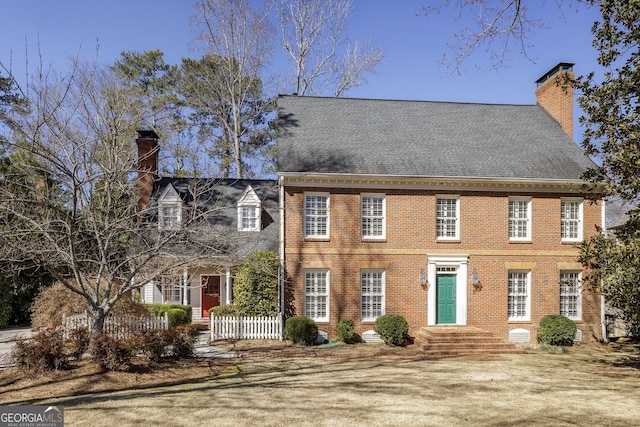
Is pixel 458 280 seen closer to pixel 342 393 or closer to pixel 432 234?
pixel 432 234

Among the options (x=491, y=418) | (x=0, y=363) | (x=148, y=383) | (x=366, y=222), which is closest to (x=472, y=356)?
(x=366, y=222)

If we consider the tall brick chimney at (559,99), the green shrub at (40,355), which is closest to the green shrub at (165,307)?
the green shrub at (40,355)

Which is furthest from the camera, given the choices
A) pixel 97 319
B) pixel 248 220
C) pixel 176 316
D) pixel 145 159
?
pixel 248 220

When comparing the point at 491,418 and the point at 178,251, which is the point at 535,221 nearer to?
the point at 491,418

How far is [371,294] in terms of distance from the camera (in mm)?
19297

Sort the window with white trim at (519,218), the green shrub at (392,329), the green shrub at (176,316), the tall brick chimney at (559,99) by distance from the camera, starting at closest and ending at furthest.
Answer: the green shrub at (392,329) → the window with white trim at (519,218) → the green shrub at (176,316) → the tall brick chimney at (559,99)

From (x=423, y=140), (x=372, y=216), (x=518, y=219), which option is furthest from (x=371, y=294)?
(x=423, y=140)

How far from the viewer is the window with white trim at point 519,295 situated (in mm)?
19859

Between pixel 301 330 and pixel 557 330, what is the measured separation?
393 inches

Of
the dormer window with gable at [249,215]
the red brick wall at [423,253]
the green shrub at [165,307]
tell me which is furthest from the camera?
the dormer window with gable at [249,215]

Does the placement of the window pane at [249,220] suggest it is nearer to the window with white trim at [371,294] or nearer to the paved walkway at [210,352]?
the paved walkway at [210,352]

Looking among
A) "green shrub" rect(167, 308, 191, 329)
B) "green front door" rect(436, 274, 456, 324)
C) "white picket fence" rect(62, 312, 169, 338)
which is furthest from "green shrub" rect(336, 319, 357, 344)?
"green shrub" rect(167, 308, 191, 329)

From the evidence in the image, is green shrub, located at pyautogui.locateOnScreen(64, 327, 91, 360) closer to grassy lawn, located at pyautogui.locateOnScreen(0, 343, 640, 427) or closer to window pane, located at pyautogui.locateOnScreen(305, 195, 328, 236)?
grassy lawn, located at pyautogui.locateOnScreen(0, 343, 640, 427)

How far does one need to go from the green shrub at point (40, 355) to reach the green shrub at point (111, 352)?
2.73 feet
